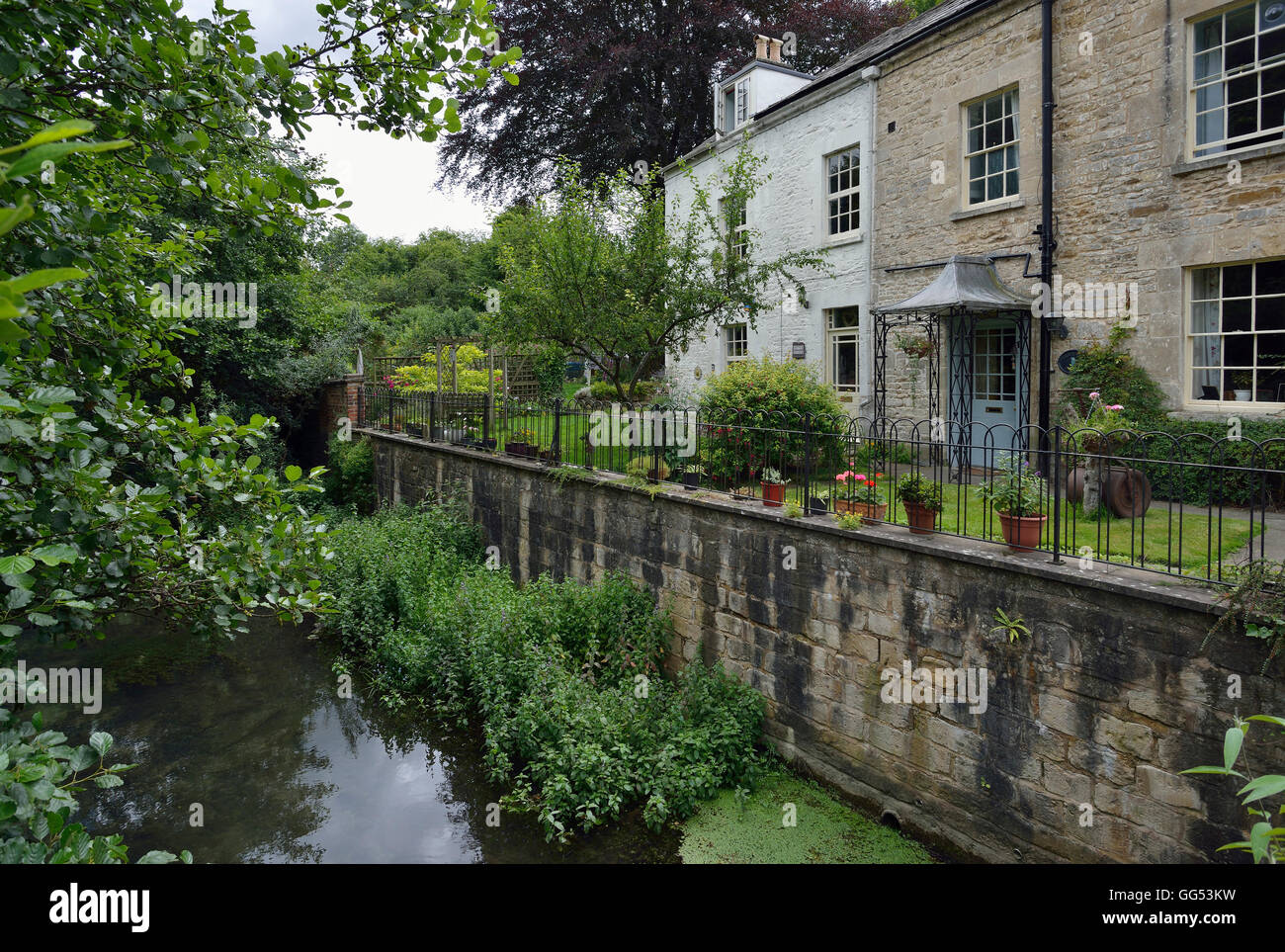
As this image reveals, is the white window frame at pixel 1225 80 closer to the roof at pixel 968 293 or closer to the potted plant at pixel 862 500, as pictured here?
the roof at pixel 968 293

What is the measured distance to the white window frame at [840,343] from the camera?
15648 mm

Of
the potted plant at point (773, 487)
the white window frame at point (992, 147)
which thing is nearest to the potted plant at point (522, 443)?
the potted plant at point (773, 487)

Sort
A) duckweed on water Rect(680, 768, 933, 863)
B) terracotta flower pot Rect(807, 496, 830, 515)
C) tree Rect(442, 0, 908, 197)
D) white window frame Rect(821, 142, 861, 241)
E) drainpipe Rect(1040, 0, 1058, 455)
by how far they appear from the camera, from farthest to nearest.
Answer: tree Rect(442, 0, 908, 197)
white window frame Rect(821, 142, 861, 241)
drainpipe Rect(1040, 0, 1058, 455)
terracotta flower pot Rect(807, 496, 830, 515)
duckweed on water Rect(680, 768, 933, 863)

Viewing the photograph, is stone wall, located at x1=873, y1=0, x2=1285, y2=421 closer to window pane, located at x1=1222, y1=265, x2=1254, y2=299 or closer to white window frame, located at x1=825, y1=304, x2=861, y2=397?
window pane, located at x1=1222, y1=265, x2=1254, y2=299

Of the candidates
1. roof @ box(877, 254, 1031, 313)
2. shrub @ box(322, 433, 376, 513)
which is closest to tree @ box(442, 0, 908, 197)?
shrub @ box(322, 433, 376, 513)

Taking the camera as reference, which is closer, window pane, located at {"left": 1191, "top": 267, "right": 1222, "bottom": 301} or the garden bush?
the garden bush

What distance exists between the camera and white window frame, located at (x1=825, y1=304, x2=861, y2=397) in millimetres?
15648

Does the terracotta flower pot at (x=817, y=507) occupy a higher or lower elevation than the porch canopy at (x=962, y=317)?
lower

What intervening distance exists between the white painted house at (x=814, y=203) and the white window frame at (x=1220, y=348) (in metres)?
5.45

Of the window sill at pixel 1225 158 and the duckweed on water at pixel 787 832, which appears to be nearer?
the duckweed on water at pixel 787 832

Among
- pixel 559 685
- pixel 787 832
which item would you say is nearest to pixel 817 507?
pixel 787 832

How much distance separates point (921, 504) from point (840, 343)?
9.85 metres

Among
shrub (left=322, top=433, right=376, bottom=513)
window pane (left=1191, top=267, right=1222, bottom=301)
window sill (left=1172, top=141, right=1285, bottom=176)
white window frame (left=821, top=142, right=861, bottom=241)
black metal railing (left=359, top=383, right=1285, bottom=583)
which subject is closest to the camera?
black metal railing (left=359, top=383, right=1285, bottom=583)

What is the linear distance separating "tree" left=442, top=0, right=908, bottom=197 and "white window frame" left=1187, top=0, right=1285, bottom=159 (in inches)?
558
